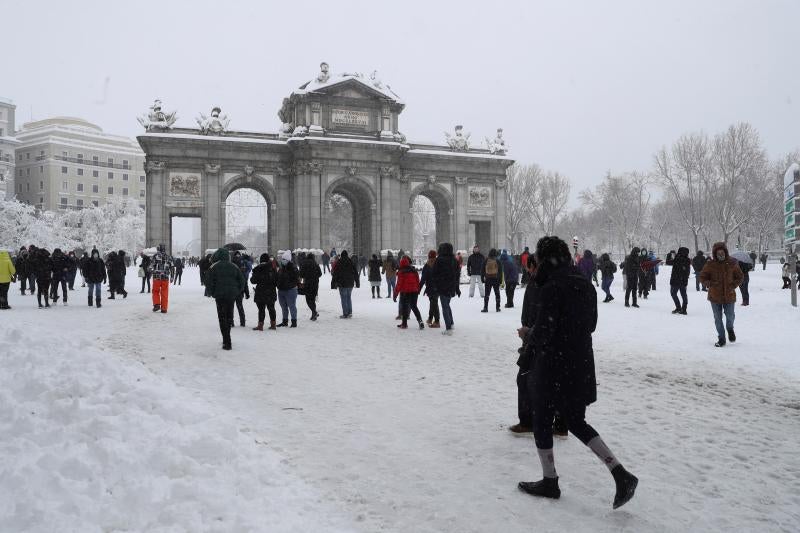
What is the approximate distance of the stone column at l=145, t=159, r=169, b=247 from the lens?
124 ft

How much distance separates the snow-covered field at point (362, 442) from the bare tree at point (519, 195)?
5075cm

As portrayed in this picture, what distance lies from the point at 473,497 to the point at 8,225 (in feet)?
183

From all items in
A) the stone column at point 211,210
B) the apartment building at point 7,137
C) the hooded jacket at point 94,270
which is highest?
the apartment building at point 7,137

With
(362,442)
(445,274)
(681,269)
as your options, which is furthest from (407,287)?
(362,442)

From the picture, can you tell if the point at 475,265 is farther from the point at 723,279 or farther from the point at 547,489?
the point at 547,489

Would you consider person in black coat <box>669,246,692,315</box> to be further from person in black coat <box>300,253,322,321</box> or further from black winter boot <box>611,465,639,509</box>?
black winter boot <box>611,465,639,509</box>

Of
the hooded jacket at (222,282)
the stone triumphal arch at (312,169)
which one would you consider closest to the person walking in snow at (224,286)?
the hooded jacket at (222,282)

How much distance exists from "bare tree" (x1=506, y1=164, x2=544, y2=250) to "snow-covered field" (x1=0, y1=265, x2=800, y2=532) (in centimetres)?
5075

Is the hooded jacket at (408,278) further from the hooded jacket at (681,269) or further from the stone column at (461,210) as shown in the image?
the stone column at (461,210)

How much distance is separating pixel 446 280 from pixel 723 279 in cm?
516

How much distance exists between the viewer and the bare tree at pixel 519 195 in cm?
5997

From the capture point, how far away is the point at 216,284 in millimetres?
10375

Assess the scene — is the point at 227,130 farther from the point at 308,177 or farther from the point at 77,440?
the point at 77,440

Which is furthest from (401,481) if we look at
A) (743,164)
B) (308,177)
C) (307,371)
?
(743,164)
